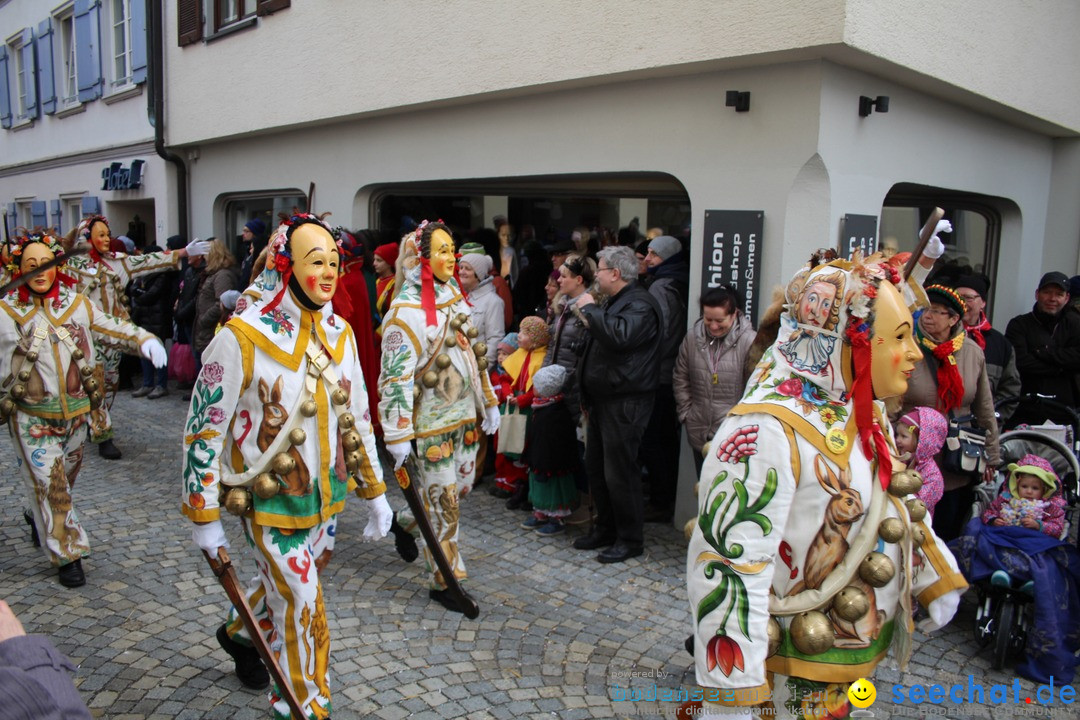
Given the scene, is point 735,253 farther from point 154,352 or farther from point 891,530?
point 154,352

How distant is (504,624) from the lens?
429cm

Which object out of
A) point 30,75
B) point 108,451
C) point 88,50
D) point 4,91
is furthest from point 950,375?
point 4,91

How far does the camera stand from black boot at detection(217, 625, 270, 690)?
11.6 feet

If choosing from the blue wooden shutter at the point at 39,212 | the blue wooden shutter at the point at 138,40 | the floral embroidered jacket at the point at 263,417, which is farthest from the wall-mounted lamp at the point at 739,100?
the blue wooden shutter at the point at 39,212

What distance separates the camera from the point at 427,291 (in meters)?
4.50

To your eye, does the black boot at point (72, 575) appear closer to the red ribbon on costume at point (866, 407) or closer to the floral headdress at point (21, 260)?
the floral headdress at point (21, 260)

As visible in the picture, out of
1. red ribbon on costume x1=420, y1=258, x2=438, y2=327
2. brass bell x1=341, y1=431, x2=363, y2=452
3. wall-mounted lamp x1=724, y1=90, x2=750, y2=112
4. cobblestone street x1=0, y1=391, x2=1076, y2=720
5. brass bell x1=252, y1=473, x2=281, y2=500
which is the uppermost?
wall-mounted lamp x1=724, y1=90, x2=750, y2=112

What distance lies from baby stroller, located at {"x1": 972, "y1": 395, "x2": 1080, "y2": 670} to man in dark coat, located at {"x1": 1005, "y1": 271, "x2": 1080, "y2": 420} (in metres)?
0.77

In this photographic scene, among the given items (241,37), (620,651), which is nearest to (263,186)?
(241,37)

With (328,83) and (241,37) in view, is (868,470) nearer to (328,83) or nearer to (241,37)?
(328,83)

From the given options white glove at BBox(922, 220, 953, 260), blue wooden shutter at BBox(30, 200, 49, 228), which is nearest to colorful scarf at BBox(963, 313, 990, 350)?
white glove at BBox(922, 220, 953, 260)

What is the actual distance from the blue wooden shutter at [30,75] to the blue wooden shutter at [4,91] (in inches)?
44.4

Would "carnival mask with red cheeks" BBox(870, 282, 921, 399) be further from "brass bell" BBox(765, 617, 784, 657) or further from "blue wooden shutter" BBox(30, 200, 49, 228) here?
"blue wooden shutter" BBox(30, 200, 49, 228)

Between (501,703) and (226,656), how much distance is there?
139cm
